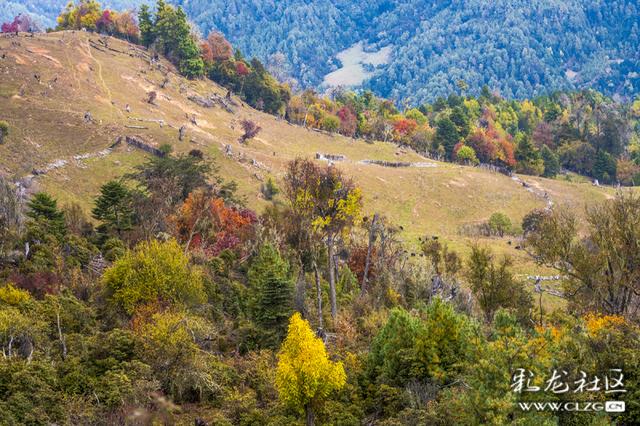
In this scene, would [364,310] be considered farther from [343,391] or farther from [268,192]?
[268,192]

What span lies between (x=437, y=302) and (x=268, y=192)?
54.8m

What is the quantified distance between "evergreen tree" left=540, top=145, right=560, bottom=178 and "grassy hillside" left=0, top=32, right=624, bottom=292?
582 inches

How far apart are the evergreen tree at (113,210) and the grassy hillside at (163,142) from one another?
1284cm

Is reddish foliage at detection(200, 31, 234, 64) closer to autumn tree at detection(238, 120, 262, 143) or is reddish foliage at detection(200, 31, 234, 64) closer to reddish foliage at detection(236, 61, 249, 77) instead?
reddish foliage at detection(236, 61, 249, 77)

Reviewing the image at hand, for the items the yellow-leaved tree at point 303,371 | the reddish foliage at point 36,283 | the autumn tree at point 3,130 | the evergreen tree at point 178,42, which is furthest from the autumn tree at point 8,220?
the evergreen tree at point 178,42

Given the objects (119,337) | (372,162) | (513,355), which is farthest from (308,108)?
(513,355)

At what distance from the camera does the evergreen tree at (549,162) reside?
425 feet

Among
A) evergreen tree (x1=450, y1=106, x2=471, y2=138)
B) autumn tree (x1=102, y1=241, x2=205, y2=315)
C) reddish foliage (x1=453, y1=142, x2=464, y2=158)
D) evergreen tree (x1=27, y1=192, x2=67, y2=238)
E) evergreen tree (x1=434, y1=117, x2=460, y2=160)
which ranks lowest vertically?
autumn tree (x1=102, y1=241, x2=205, y2=315)

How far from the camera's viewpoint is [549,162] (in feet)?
425

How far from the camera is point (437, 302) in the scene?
1038 inches

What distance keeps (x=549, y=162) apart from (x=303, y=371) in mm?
120744

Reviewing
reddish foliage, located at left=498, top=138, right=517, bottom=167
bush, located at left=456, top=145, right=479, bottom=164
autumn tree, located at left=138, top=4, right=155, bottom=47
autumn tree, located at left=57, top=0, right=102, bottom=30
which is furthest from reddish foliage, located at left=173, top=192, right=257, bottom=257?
autumn tree, located at left=57, top=0, right=102, bottom=30

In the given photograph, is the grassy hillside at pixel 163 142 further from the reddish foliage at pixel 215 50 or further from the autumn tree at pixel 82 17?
the autumn tree at pixel 82 17

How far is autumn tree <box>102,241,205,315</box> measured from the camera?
35281mm
